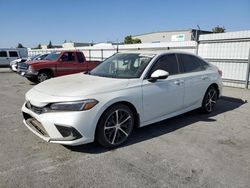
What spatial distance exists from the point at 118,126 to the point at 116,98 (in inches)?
19.8

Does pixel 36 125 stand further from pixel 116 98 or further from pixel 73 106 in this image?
pixel 116 98

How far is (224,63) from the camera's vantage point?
35.5ft

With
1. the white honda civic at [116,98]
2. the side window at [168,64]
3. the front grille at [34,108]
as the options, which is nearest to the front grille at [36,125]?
the white honda civic at [116,98]

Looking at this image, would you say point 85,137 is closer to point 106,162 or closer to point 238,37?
point 106,162

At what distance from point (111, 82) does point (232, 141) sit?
2436mm

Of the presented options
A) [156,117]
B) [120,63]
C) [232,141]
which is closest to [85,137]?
[156,117]

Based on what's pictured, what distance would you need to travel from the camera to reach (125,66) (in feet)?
15.0

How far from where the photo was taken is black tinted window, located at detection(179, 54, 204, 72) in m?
5.10

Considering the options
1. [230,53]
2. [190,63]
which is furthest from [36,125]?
[230,53]

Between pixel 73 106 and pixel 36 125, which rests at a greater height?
pixel 73 106

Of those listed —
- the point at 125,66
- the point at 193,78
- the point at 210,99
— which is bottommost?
the point at 210,99

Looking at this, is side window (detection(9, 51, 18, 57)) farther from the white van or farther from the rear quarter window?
the rear quarter window

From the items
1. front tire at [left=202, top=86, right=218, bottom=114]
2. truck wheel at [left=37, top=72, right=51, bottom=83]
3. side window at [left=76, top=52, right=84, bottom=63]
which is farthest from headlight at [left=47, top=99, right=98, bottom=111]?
side window at [left=76, top=52, right=84, bottom=63]

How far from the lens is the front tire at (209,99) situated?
18.8ft
